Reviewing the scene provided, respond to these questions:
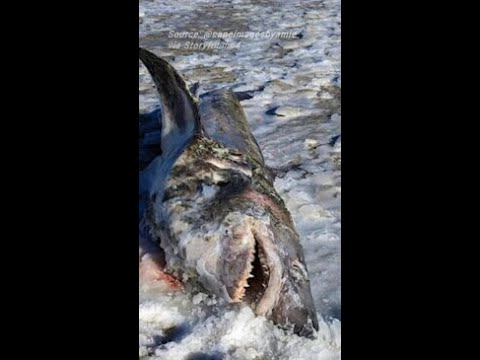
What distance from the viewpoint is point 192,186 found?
2.30 metres

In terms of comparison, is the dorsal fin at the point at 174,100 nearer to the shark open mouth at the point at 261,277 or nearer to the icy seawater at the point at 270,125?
the icy seawater at the point at 270,125

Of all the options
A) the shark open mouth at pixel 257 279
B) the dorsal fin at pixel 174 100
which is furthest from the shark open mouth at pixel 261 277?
the dorsal fin at pixel 174 100

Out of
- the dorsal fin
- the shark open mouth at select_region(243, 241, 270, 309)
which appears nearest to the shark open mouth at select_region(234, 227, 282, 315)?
the shark open mouth at select_region(243, 241, 270, 309)

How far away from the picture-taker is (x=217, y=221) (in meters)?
2.06

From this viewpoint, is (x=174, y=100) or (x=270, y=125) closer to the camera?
(x=174, y=100)

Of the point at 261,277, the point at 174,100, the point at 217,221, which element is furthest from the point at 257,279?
the point at 174,100

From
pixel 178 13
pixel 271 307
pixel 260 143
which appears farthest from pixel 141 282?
pixel 178 13

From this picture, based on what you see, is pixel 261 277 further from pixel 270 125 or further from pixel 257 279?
pixel 270 125

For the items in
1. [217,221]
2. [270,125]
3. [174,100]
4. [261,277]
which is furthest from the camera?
[270,125]

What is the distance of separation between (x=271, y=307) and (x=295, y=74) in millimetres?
2399

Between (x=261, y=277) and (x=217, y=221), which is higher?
(x=217, y=221)

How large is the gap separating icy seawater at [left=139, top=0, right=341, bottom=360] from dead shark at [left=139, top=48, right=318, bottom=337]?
3.3 inches

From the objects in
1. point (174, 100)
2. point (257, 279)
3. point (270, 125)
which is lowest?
point (257, 279)

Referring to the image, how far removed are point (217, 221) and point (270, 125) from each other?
1.41 m
